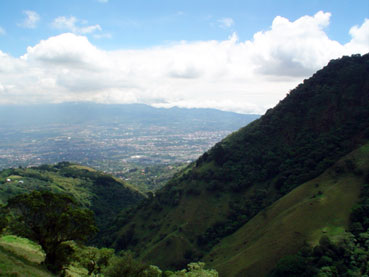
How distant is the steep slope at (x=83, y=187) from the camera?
12092 cm

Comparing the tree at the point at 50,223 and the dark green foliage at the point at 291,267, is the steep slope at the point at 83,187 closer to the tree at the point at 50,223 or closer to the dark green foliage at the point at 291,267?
the dark green foliage at the point at 291,267

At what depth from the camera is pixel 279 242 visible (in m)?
51.0

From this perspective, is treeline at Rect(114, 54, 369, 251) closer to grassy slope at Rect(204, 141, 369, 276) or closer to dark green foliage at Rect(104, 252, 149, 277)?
grassy slope at Rect(204, 141, 369, 276)

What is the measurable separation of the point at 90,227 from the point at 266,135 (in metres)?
77.4

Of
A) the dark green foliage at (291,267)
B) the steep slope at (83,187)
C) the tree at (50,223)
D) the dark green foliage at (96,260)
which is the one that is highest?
the tree at (50,223)

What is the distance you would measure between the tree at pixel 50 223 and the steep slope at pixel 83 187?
83801mm

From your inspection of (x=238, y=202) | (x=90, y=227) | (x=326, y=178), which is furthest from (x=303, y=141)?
(x=90, y=227)

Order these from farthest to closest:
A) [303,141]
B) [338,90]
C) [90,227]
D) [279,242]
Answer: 1. [338,90]
2. [303,141]
3. [279,242]
4. [90,227]

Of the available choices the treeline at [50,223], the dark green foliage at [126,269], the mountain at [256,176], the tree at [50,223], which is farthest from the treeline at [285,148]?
the tree at [50,223]

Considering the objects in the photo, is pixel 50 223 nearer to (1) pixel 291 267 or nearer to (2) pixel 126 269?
(2) pixel 126 269

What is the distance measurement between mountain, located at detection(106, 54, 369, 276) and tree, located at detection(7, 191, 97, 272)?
35128 millimetres

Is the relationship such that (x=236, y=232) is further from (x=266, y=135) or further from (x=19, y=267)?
(x=19, y=267)

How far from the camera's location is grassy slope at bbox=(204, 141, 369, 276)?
1922 inches

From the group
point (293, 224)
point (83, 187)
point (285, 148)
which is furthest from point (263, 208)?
point (83, 187)
